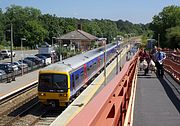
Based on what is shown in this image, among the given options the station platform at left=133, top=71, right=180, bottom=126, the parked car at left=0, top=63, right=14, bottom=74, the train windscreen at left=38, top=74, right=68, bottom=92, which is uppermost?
the station platform at left=133, top=71, right=180, bottom=126

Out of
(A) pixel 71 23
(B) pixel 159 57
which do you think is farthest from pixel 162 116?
(A) pixel 71 23

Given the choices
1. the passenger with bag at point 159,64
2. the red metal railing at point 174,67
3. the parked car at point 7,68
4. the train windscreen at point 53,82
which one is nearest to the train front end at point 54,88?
the train windscreen at point 53,82

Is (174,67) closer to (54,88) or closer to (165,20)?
(54,88)

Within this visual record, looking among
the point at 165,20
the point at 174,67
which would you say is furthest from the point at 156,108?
the point at 165,20

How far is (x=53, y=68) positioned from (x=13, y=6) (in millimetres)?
155898

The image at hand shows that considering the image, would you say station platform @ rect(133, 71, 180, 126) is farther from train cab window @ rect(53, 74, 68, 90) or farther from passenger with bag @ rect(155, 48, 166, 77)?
train cab window @ rect(53, 74, 68, 90)

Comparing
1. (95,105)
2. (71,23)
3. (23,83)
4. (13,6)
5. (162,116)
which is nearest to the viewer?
(95,105)

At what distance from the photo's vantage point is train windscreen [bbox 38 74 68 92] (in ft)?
97.9

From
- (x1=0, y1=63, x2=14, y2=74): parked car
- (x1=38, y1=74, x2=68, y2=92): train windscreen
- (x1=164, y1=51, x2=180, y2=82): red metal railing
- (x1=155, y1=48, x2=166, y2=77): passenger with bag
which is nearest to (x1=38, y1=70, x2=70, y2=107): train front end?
(x1=38, y1=74, x2=68, y2=92): train windscreen

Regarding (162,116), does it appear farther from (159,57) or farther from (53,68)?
(53,68)

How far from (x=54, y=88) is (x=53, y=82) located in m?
0.44

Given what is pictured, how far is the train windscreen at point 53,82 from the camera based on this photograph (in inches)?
1175

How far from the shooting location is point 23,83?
4438 centimetres

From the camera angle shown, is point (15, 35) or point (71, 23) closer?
point (15, 35)
